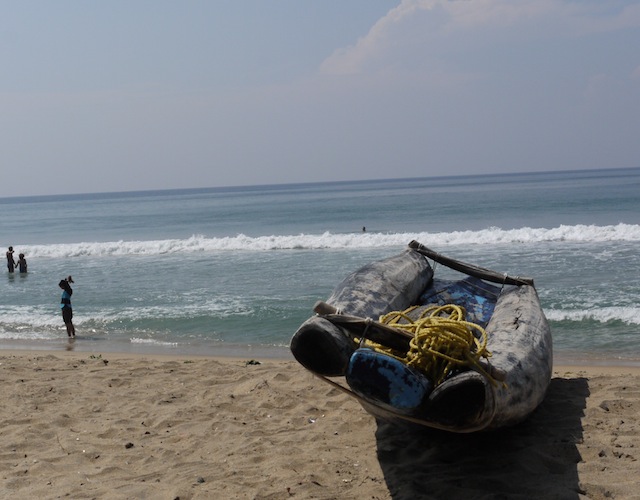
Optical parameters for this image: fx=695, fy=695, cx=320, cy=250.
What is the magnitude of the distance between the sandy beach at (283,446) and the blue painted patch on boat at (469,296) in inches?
42.6

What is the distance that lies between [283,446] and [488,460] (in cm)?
170

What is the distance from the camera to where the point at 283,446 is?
5898 mm

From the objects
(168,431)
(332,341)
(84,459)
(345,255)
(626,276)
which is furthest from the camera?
(345,255)

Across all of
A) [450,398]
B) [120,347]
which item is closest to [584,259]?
[120,347]

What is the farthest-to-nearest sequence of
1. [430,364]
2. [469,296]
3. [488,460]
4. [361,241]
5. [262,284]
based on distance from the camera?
[361,241]
[262,284]
[469,296]
[488,460]
[430,364]

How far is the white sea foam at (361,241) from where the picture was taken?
24.6 m

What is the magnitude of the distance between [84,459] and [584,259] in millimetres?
16351

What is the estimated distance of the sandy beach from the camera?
503cm

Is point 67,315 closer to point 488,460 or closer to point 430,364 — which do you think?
point 488,460

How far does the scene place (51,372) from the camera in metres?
8.79

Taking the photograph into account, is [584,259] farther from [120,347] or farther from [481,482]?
[481,482]

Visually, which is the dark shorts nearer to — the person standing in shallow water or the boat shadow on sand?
the person standing in shallow water

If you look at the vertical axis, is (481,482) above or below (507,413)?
below

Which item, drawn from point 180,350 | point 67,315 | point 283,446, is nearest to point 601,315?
point 180,350
